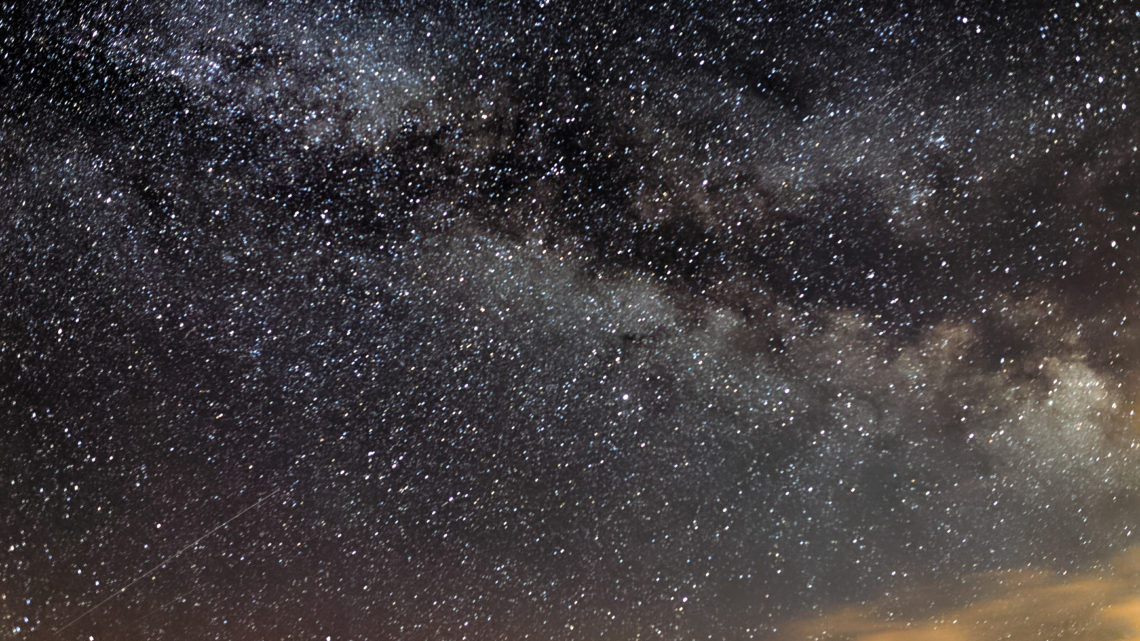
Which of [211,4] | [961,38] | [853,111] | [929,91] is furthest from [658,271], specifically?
[211,4]

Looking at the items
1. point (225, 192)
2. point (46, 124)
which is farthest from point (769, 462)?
point (46, 124)

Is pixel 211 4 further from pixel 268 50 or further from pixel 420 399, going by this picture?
pixel 420 399

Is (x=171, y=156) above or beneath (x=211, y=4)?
beneath

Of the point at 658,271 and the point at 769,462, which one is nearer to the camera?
the point at 658,271

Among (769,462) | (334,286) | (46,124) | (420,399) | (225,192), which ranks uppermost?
(46,124)

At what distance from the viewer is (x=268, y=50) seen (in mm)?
2504

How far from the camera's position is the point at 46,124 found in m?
2.66

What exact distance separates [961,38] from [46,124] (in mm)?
3444

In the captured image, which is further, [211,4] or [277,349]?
[277,349]

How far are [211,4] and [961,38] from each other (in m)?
2.75

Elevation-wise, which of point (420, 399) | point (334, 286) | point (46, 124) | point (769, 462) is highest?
point (46, 124)

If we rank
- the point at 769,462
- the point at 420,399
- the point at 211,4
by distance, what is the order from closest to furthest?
the point at 211,4 → the point at 420,399 → the point at 769,462

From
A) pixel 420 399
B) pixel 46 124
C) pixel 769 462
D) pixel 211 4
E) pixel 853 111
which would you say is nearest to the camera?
pixel 211 4

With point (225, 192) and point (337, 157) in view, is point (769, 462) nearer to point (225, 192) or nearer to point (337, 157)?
point (337, 157)
